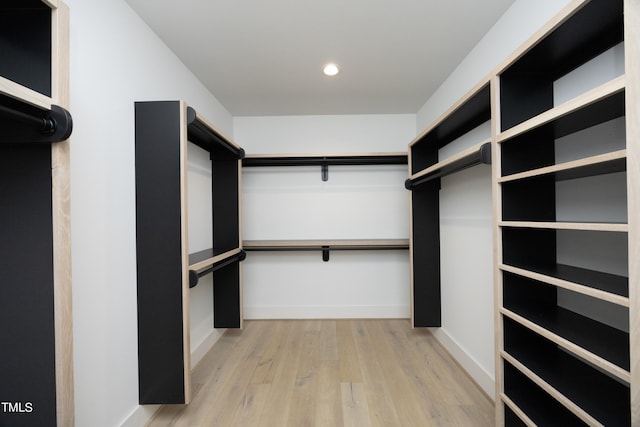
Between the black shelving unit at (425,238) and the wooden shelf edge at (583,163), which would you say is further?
the black shelving unit at (425,238)

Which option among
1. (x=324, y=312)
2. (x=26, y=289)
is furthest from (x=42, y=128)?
(x=324, y=312)

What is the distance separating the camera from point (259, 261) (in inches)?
124

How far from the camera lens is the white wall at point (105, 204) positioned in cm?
120

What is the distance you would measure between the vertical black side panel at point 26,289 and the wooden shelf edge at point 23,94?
136 millimetres

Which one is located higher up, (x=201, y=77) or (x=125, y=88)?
(x=201, y=77)

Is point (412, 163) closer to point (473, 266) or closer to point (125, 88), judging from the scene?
point (473, 266)

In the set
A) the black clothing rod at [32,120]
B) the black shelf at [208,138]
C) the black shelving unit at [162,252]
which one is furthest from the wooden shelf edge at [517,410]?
the black shelf at [208,138]

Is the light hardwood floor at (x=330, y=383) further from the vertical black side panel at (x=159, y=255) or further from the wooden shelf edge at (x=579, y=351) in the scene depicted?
the wooden shelf edge at (x=579, y=351)

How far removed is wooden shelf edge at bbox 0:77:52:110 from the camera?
0.68m

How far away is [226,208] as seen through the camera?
8.46 feet

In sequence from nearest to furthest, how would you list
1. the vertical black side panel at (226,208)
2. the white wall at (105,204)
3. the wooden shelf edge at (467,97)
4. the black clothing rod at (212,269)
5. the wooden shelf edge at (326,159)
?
the white wall at (105,204) → the wooden shelf edge at (467,97) → the black clothing rod at (212,269) → the vertical black side panel at (226,208) → the wooden shelf edge at (326,159)

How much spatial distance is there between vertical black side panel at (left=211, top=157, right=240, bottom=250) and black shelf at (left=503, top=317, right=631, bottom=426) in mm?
2101

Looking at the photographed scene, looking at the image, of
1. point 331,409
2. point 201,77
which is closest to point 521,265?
point 331,409

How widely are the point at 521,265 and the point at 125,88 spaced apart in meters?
2.07
